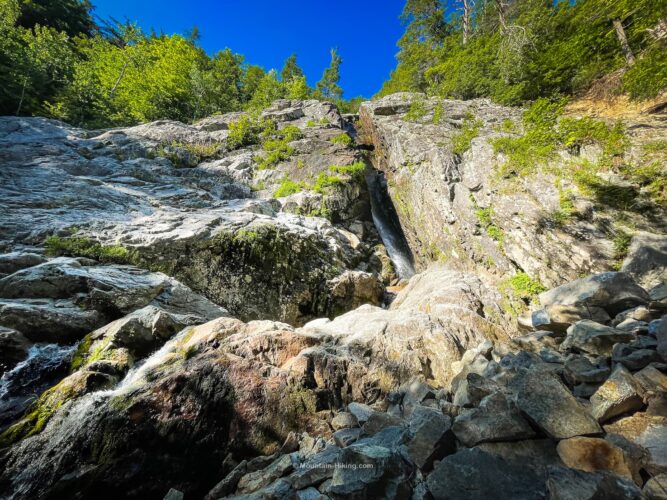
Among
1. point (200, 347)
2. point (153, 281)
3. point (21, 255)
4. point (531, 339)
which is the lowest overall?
point (531, 339)

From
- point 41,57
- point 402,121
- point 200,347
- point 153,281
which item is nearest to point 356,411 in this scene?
point 200,347

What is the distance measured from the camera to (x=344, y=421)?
3551 mm

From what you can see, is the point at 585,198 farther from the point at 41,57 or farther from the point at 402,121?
the point at 41,57

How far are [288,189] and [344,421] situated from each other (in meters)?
13.7

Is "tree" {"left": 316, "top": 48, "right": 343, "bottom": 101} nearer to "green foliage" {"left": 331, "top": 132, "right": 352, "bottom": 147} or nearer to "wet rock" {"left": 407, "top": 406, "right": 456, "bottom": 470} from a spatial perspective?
"green foliage" {"left": 331, "top": 132, "right": 352, "bottom": 147}

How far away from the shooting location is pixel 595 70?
422 inches

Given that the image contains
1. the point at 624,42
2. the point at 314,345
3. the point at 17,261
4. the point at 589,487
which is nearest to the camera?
the point at 589,487

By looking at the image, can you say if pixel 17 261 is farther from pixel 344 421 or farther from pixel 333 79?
pixel 333 79

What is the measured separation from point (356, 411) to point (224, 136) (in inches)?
842

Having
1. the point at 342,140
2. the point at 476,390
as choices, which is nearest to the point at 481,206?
the point at 476,390

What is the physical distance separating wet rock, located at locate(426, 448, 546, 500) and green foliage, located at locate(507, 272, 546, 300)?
7.92 m

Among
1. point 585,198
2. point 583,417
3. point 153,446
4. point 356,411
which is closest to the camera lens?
point 583,417

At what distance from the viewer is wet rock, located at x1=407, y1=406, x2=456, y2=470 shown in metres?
2.26

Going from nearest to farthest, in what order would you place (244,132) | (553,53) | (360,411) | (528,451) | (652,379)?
(528,451) → (652,379) → (360,411) → (553,53) → (244,132)
